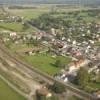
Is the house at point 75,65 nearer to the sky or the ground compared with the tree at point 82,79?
nearer to the ground

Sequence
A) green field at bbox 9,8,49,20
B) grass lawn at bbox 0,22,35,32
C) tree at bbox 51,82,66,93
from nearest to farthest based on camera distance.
→ tree at bbox 51,82,66,93, grass lawn at bbox 0,22,35,32, green field at bbox 9,8,49,20

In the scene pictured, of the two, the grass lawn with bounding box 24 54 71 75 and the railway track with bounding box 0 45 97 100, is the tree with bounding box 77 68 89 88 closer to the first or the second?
the railway track with bounding box 0 45 97 100

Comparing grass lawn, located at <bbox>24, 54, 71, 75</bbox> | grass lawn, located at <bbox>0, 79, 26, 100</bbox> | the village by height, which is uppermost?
grass lawn, located at <bbox>0, 79, 26, 100</bbox>

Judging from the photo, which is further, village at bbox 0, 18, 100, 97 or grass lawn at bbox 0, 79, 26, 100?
village at bbox 0, 18, 100, 97

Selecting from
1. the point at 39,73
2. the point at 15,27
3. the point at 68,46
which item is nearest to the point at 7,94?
the point at 39,73

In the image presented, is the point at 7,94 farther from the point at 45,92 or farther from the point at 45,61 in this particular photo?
the point at 45,61

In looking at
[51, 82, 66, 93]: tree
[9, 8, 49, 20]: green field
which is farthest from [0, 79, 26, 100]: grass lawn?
[9, 8, 49, 20]: green field

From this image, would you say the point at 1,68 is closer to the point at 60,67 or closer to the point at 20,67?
the point at 20,67

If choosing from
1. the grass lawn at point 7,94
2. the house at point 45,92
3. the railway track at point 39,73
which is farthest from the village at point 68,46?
the grass lawn at point 7,94

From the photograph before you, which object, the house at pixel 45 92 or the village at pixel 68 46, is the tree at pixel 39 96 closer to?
the house at pixel 45 92
